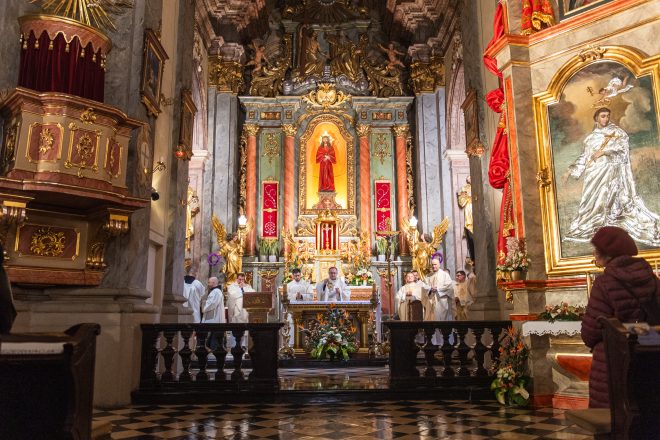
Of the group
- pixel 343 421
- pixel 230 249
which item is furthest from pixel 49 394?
pixel 230 249

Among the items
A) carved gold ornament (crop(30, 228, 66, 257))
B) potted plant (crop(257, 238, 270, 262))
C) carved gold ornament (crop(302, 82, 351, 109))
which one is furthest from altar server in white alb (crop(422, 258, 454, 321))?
carved gold ornament (crop(30, 228, 66, 257))

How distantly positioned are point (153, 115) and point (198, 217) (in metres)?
7.02

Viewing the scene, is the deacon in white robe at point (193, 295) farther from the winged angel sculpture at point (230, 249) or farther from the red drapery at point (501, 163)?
the red drapery at point (501, 163)

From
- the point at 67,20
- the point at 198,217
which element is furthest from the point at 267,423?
the point at 198,217

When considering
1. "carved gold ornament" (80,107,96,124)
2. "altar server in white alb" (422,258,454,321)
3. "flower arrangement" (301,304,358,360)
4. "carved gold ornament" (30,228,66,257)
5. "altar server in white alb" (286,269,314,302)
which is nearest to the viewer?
"carved gold ornament" (80,107,96,124)

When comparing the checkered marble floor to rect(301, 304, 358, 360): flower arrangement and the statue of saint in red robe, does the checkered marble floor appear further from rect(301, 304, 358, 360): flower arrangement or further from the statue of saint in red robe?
the statue of saint in red robe

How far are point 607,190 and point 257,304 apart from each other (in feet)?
19.4

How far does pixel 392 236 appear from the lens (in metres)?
15.4

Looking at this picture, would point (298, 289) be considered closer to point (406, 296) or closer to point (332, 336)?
point (332, 336)

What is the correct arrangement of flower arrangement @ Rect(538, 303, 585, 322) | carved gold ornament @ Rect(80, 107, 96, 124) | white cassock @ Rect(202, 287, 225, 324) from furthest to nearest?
white cassock @ Rect(202, 287, 225, 324)
flower arrangement @ Rect(538, 303, 585, 322)
carved gold ornament @ Rect(80, 107, 96, 124)

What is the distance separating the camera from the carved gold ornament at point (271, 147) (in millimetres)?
16094

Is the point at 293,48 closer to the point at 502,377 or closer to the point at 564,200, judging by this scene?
the point at 564,200

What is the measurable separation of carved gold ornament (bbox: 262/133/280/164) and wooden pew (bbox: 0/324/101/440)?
43.0ft

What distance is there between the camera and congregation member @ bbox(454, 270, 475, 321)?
1093 centimetres
